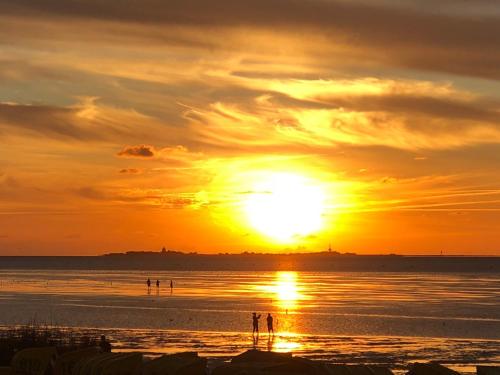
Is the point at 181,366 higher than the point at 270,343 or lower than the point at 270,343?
higher

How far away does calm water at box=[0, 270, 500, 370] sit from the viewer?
58.5 m

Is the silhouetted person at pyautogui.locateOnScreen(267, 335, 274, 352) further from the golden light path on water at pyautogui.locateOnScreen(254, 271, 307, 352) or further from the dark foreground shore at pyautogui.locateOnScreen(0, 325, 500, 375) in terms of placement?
the dark foreground shore at pyautogui.locateOnScreen(0, 325, 500, 375)

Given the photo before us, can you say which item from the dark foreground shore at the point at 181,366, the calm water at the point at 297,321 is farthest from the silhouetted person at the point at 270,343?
the dark foreground shore at the point at 181,366

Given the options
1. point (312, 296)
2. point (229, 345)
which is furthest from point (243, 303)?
point (229, 345)

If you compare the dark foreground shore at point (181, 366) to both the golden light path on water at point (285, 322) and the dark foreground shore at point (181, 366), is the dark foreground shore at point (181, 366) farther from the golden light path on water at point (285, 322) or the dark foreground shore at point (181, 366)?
the golden light path on water at point (285, 322)

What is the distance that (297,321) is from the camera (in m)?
81.6

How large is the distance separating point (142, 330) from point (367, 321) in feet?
72.1

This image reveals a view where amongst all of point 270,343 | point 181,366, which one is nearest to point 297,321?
point 270,343

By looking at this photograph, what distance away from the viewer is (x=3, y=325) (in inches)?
2926

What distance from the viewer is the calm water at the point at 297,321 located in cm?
5853

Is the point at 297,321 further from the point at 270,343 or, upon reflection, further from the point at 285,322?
the point at 270,343

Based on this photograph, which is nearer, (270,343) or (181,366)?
(181,366)

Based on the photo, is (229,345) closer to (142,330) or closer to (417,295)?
(142,330)

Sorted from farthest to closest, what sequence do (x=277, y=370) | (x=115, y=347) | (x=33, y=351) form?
(x=115, y=347) < (x=33, y=351) < (x=277, y=370)
